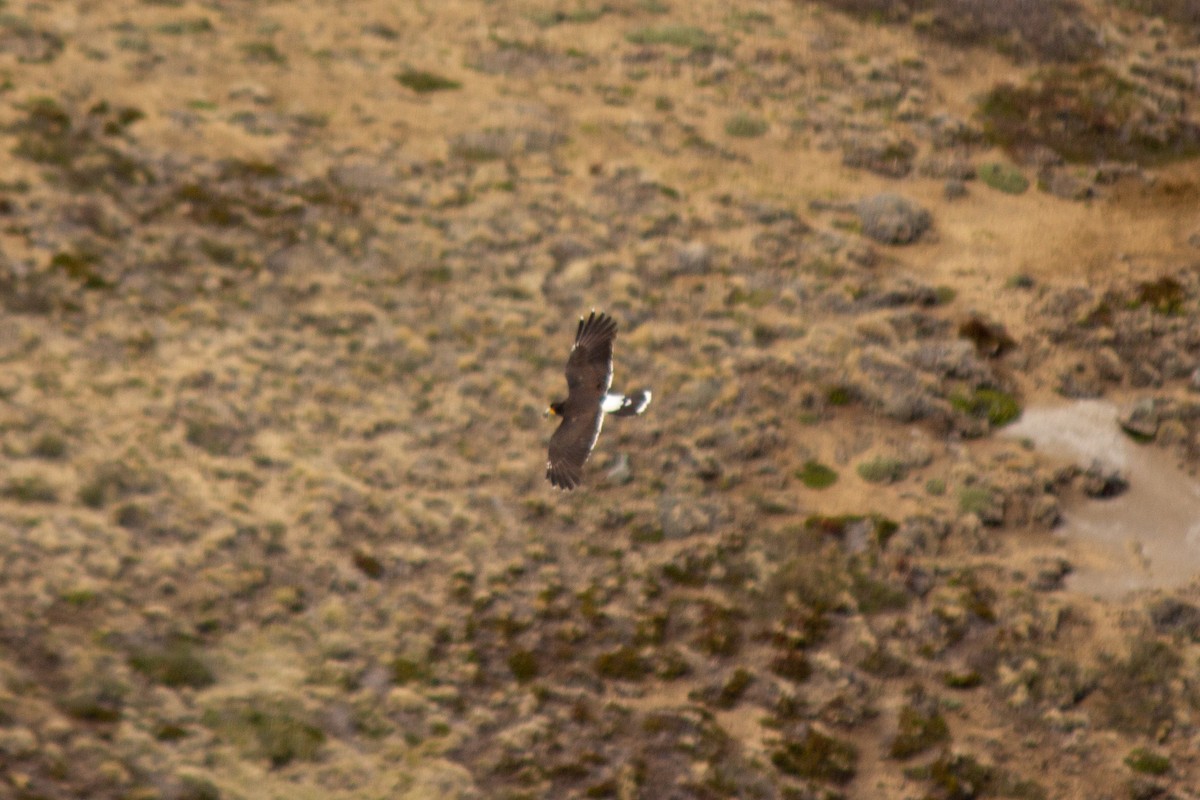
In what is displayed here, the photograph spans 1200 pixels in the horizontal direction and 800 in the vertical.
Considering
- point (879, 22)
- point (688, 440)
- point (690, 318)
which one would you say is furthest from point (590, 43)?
point (688, 440)

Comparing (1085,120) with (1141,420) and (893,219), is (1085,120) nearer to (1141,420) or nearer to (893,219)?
(893,219)

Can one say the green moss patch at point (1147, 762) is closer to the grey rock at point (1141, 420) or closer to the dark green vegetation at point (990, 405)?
the grey rock at point (1141, 420)

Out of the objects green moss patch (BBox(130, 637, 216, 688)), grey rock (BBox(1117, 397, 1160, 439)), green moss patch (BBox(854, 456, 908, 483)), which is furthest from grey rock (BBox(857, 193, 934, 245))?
green moss patch (BBox(130, 637, 216, 688))

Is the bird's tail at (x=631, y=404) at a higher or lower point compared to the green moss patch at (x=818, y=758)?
higher

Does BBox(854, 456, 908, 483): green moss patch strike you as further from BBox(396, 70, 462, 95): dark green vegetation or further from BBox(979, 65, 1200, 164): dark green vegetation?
BBox(396, 70, 462, 95): dark green vegetation

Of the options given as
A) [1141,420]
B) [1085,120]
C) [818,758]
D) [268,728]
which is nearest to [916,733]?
[818,758]

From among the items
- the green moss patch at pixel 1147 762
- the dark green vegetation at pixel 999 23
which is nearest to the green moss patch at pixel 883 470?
the green moss patch at pixel 1147 762
